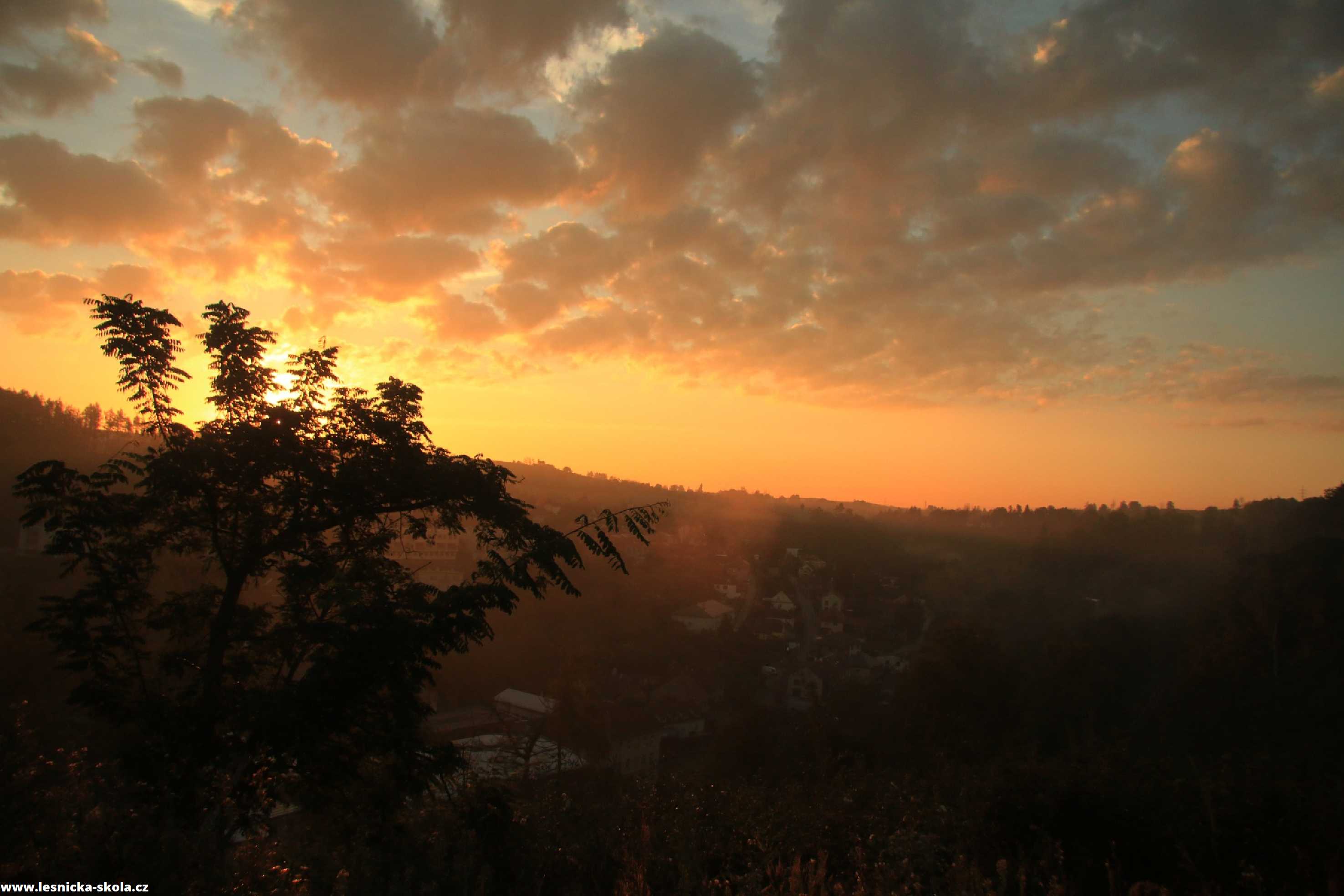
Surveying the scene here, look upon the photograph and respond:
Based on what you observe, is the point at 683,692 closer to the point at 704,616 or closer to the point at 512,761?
the point at 704,616

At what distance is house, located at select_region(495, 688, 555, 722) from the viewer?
1895 centimetres

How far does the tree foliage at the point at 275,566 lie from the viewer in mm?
4336

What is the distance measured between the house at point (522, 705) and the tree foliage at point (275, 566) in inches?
470

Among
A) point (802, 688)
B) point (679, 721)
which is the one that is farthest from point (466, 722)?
point (802, 688)

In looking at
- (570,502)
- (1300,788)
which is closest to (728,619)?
(570,502)

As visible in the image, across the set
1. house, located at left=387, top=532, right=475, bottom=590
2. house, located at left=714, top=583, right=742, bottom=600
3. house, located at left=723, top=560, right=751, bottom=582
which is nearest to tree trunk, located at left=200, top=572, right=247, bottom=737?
house, located at left=387, top=532, right=475, bottom=590

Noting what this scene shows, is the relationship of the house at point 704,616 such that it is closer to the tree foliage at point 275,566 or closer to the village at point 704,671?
the village at point 704,671

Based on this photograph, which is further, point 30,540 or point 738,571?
point 738,571


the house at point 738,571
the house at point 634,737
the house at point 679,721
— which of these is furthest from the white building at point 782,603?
the house at point 634,737

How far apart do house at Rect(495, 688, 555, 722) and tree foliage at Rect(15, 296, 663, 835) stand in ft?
39.1

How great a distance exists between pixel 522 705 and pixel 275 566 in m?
19.7

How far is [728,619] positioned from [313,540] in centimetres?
3270

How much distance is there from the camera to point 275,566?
5.21 metres

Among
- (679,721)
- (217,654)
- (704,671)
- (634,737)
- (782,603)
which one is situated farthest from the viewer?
(782,603)
